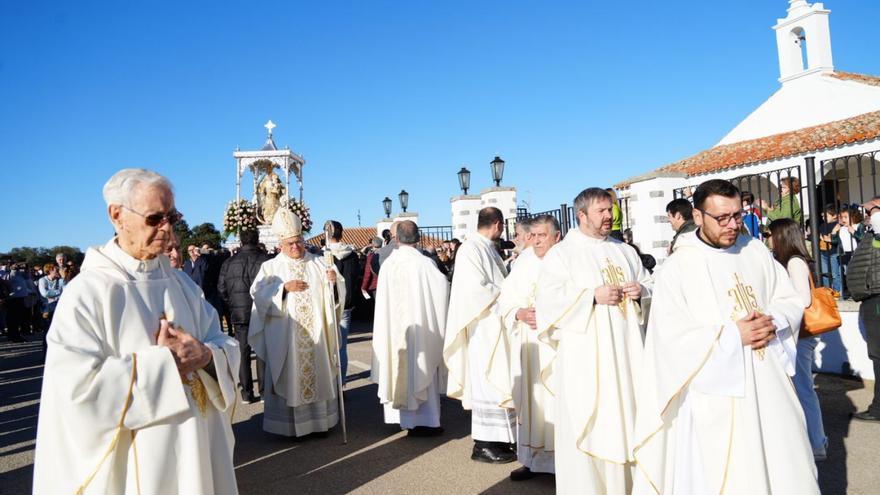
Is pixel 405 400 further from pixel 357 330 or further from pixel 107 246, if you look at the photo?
pixel 357 330

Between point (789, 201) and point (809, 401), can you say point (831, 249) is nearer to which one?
point (789, 201)

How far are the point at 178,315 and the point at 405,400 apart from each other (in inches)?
157

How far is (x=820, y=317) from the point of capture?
12.9ft

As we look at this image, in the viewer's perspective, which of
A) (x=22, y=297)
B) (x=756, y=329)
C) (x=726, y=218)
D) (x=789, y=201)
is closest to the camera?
(x=756, y=329)

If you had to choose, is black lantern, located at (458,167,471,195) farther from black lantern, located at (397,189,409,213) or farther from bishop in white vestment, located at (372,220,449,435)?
bishop in white vestment, located at (372,220,449,435)

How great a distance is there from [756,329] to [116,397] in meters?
2.83

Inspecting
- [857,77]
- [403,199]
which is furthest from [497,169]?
[857,77]

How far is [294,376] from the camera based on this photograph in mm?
6551

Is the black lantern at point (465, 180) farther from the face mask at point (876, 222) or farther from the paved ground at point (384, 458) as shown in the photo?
the face mask at point (876, 222)

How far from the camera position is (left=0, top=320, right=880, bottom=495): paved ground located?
5.02 meters

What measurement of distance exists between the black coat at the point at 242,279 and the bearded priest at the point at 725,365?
609 centimetres

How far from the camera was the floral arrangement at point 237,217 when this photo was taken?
1819 cm

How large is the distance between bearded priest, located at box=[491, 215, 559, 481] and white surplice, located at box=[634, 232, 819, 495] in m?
1.62

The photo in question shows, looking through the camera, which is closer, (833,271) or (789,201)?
Result: (789,201)
